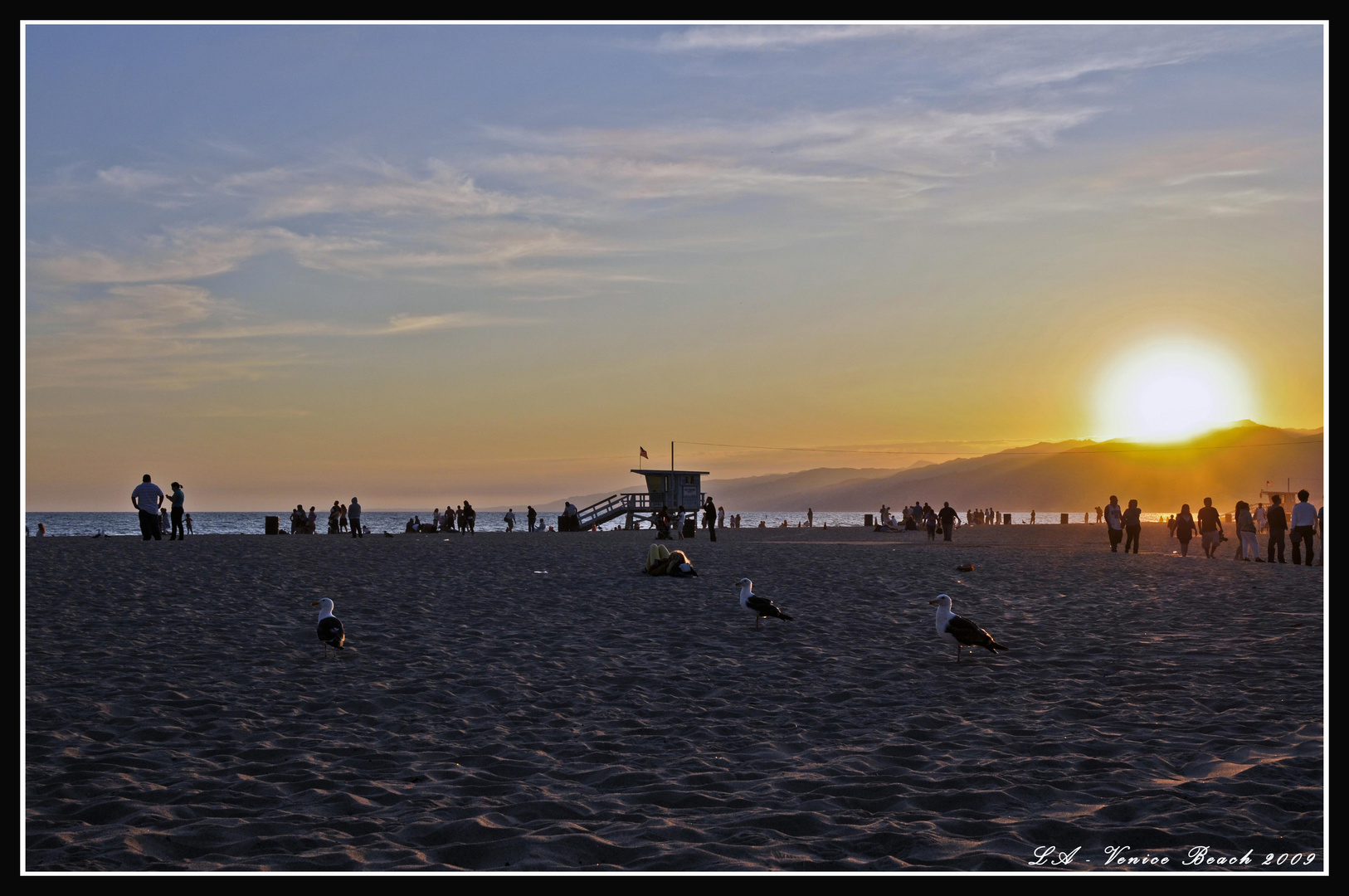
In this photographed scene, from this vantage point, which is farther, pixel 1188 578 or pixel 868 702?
pixel 1188 578

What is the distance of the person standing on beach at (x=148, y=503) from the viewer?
28.1 m

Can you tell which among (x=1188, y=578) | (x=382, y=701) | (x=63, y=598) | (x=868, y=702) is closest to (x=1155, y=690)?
(x=868, y=702)

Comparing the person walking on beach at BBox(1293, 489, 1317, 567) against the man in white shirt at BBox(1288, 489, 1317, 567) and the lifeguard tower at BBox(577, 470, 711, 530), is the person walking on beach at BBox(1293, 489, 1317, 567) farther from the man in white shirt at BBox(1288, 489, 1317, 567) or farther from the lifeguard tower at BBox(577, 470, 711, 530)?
the lifeguard tower at BBox(577, 470, 711, 530)

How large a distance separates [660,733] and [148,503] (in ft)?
81.6

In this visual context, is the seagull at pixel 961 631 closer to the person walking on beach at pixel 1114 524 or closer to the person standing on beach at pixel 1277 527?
the person standing on beach at pixel 1277 527

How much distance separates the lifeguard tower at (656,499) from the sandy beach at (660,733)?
178ft

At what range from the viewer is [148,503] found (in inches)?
1115

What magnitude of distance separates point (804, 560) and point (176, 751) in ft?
72.0

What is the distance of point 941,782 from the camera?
6449 mm

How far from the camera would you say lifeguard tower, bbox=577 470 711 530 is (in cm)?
7156

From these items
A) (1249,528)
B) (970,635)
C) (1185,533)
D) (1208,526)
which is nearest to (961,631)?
(970,635)

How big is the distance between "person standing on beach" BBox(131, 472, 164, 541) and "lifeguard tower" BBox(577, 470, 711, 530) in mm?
42124

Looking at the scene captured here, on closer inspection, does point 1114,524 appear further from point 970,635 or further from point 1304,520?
point 970,635
